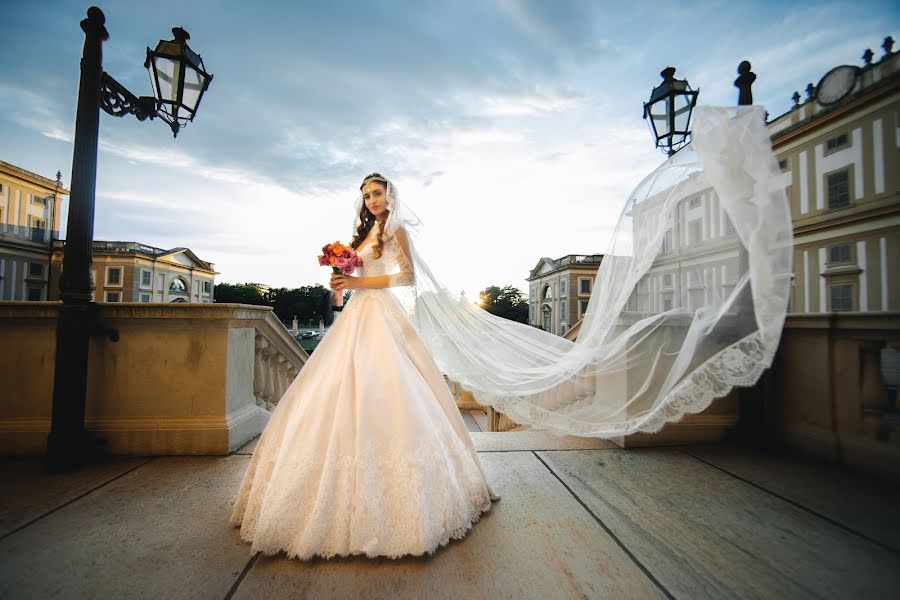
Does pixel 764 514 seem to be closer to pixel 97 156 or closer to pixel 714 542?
pixel 714 542

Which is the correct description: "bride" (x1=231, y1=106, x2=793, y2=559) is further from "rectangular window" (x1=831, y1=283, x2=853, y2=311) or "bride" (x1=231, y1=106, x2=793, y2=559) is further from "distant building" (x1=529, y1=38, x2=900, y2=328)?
"rectangular window" (x1=831, y1=283, x2=853, y2=311)

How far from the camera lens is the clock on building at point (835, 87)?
242 inches

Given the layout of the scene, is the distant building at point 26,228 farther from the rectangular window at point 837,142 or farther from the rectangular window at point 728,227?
the rectangular window at point 837,142

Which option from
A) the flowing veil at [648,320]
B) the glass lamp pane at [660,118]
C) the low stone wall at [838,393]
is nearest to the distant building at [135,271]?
the flowing veil at [648,320]

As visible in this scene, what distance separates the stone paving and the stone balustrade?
0.24 metres

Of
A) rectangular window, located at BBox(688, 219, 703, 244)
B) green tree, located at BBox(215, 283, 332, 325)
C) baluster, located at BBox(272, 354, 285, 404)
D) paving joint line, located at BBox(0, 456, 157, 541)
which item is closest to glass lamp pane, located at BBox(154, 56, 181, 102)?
baluster, located at BBox(272, 354, 285, 404)

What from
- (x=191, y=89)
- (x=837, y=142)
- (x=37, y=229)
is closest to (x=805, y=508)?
(x=191, y=89)

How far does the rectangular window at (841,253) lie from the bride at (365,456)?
71.6ft

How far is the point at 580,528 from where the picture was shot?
210 cm

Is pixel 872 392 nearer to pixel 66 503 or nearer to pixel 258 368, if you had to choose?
pixel 258 368

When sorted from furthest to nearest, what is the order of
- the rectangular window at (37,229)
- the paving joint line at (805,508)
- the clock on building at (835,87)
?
the rectangular window at (37,229), the clock on building at (835,87), the paving joint line at (805,508)

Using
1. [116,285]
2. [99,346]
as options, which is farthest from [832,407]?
[116,285]

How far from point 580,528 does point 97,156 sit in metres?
4.62

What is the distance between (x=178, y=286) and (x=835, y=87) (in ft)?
228
